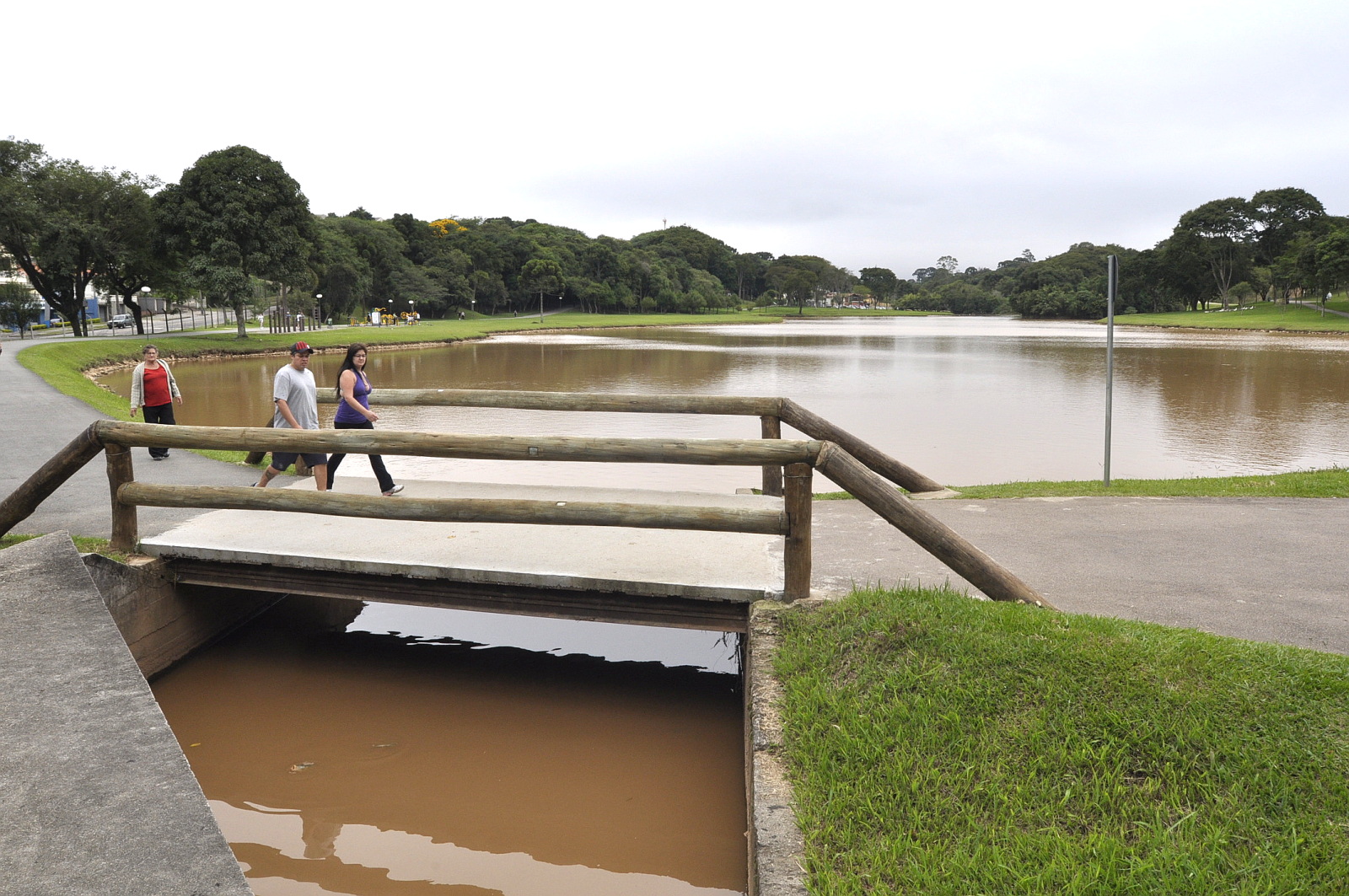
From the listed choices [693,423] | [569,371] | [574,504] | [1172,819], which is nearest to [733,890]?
[1172,819]

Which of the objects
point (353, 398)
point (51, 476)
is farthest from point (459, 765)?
point (353, 398)

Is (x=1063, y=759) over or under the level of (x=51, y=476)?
under

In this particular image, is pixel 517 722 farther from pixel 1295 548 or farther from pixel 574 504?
pixel 1295 548

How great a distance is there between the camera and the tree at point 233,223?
150 feet

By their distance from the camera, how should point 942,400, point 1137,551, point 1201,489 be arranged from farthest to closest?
1. point 942,400
2. point 1201,489
3. point 1137,551

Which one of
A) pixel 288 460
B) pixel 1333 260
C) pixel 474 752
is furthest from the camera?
pixel 1333 260

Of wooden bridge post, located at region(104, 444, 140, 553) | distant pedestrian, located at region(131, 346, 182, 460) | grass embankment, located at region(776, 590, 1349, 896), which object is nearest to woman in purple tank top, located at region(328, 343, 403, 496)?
wooden bridge post, located at region(104, 444, 140, 553)

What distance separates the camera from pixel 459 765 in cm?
498

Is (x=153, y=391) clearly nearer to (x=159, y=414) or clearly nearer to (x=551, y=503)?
(x=159, y=414)

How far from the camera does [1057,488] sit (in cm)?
968

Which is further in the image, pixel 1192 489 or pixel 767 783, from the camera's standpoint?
pixel 1192 489

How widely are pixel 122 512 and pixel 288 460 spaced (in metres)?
4.20

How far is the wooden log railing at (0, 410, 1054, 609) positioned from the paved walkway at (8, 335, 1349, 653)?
73 cm

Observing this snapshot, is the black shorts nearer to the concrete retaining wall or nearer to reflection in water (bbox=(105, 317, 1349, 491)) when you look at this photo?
reflection in water (bbox=(105, 317, 1349, 491))
